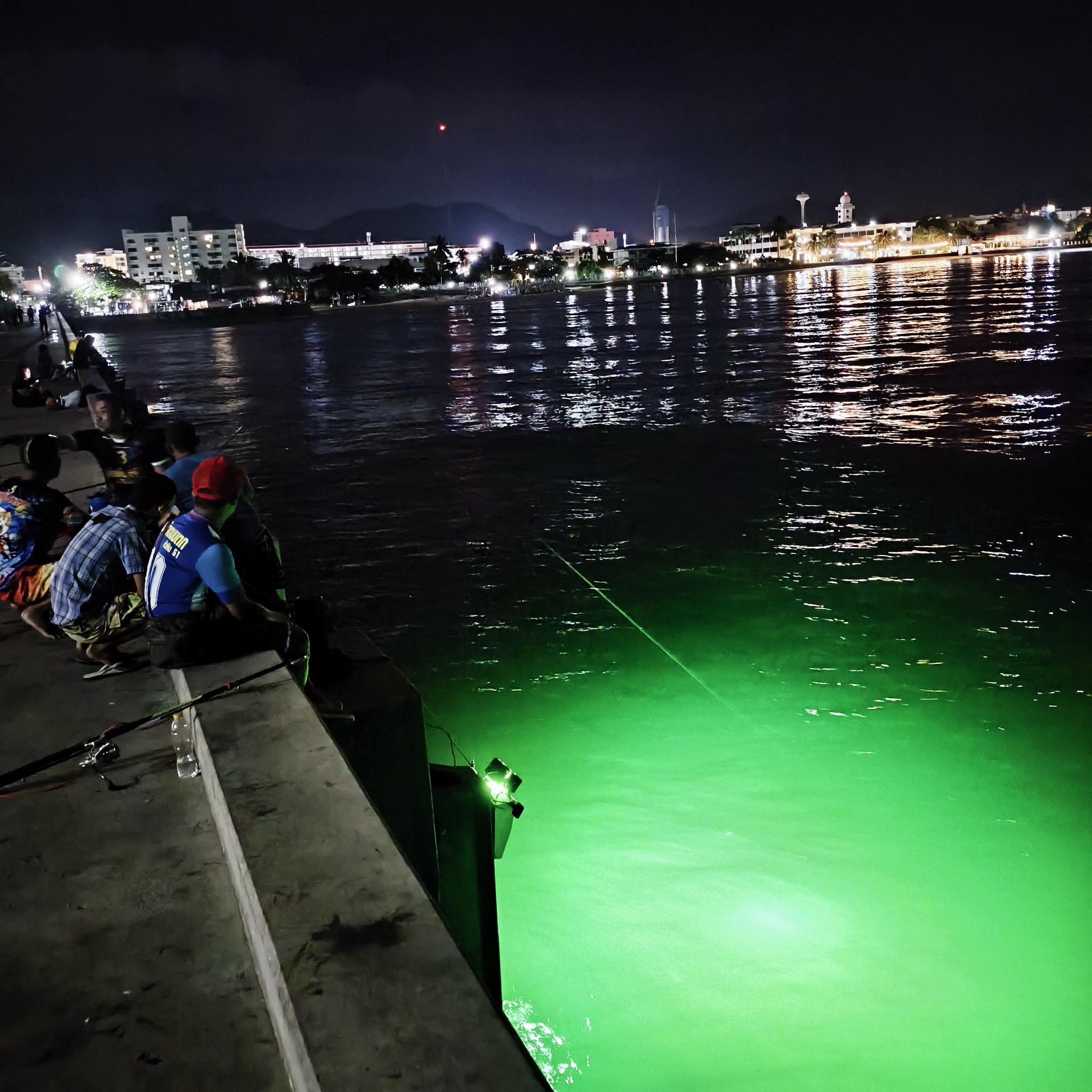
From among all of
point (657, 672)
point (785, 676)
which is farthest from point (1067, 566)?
point (657, 672)

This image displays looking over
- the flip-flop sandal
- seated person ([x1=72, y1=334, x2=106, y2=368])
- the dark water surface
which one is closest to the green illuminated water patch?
the dark water surface

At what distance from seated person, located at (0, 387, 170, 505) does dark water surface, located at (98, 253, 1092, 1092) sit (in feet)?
8.40

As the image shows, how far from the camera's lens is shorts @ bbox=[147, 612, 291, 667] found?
4945 mm

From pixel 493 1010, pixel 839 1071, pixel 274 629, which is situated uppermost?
pixel 274 629

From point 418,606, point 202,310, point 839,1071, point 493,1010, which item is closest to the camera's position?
point 493,1010

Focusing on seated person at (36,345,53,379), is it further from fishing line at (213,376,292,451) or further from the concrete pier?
the concrete pier

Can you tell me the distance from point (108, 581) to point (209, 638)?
1280 millimetres

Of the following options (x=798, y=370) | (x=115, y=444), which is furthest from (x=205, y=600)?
(x=798, y=370)

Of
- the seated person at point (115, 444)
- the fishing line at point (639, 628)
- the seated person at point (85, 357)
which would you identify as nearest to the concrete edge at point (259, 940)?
the seated person at point (115, 444)

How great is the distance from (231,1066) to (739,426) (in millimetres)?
19055

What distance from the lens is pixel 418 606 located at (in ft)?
35.7

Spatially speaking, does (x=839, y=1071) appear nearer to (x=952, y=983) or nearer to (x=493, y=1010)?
(x=952, y=983)

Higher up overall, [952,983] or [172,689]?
[172,689]

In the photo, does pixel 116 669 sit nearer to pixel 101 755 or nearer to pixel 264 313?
pixel 101 755
